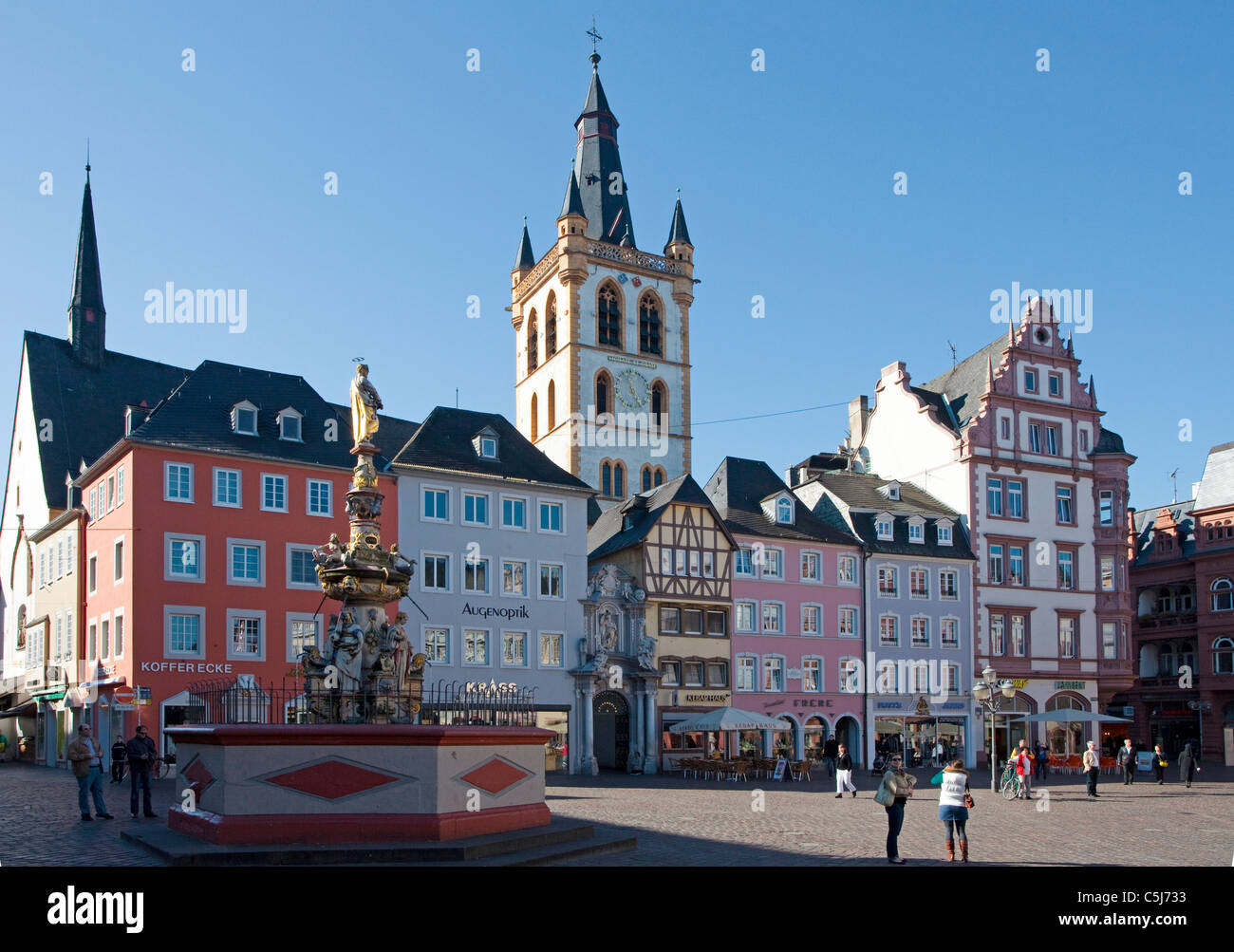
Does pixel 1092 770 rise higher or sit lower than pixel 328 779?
lower

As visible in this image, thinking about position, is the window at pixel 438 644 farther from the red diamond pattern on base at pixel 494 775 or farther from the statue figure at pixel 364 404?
the red diamond pattern on base at pixel 494 775

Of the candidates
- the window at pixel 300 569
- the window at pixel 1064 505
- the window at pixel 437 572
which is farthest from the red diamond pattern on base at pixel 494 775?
the window at pixel 1064 505

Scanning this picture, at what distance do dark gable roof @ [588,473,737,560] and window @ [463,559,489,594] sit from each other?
252 inches

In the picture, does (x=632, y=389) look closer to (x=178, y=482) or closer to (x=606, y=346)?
(x=606, y=346)

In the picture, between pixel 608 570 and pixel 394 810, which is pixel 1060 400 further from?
pixel 394 810

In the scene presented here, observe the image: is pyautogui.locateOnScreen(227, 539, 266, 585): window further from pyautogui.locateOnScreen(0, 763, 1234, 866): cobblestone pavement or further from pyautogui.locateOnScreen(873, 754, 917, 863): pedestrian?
pyautogui.locateOnScreen(873, 754, 917, 863): pedestrian

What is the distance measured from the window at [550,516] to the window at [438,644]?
18.6 feet

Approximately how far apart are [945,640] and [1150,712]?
1717cm

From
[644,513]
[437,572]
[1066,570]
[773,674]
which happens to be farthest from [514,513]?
[1066,570]

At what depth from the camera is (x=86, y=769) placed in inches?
807

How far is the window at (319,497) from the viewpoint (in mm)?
41969

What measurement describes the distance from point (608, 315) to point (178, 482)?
42.2m

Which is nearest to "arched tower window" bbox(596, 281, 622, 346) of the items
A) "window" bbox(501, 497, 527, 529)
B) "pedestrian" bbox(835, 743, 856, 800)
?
"window" bbox(501, 497, 527, 529)
